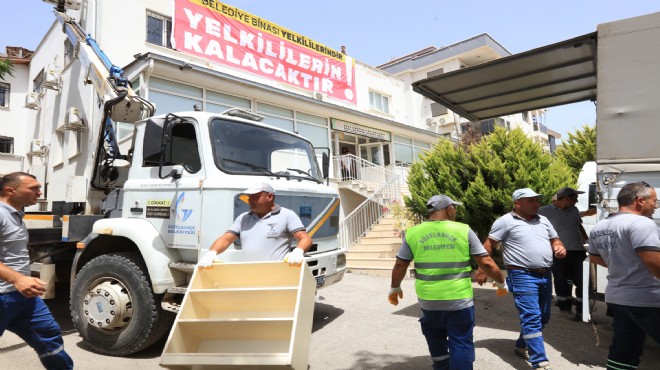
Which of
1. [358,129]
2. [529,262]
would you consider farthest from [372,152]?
[529,262]

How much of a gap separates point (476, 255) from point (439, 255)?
32 cm

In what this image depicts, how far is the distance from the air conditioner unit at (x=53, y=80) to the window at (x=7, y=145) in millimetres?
7578

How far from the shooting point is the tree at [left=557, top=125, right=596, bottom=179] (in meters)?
13.0

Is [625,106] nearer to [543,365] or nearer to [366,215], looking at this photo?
[543,365]

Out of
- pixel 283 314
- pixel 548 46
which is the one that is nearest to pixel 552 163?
pixel 548 46

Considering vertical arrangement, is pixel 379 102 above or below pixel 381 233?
above

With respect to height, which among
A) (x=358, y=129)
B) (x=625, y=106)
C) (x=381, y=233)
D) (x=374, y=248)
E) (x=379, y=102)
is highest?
(x=379, y=102)

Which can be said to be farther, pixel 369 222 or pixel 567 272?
pixel 369 222

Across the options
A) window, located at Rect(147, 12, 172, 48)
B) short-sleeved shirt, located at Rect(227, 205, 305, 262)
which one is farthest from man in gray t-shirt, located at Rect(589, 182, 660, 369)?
window, located at Rect(147, 12, 172, 48)

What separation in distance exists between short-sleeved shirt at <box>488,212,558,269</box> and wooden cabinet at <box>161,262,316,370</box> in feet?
6.50

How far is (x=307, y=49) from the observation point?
14961 mm

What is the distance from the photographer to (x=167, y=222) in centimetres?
404

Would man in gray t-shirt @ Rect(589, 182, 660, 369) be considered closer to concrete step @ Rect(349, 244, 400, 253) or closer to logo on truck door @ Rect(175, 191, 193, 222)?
logo on truck door @ Rect(175, 191, 193, 222)

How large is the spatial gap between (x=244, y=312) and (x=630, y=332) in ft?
8.71
